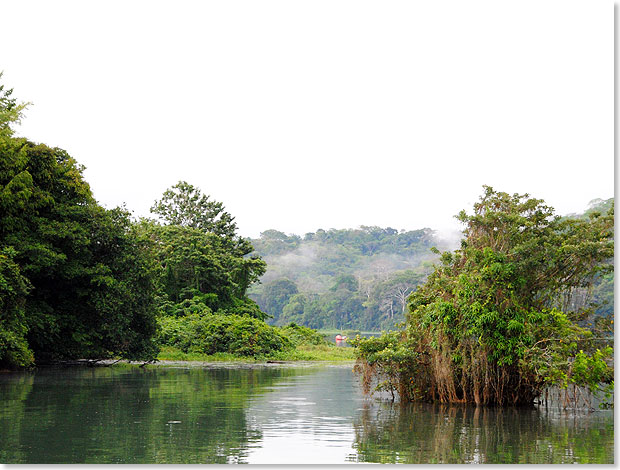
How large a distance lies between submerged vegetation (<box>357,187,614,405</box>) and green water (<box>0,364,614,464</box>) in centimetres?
76

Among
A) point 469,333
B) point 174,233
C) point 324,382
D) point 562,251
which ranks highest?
point 174,233

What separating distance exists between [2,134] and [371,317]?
62588 mm

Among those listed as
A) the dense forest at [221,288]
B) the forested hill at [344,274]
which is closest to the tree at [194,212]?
the dense forest at [221,288]

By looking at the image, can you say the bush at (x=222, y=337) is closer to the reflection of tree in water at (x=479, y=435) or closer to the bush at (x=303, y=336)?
the bush at (x=303, y=336)

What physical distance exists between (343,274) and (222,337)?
Answer: 6406 cm

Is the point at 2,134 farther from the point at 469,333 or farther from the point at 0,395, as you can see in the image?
the point at 469,333

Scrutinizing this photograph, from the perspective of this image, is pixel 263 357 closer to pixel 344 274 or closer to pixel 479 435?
pixel 479 435

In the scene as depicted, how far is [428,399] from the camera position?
56.2 ft

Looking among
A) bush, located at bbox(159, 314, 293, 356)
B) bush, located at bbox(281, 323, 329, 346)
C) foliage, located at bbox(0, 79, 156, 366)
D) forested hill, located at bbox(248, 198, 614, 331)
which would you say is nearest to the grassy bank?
bush, located at bbox(159, 314, 293, 356)

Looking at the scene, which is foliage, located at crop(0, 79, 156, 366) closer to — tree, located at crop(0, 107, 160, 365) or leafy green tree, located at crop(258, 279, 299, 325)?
tree, located at crop(0, 107, 160, 365)

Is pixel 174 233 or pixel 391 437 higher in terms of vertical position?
pixel 174 233

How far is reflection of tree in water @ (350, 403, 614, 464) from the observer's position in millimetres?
10680

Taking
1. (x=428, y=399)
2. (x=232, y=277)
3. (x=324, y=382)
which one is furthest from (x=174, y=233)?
(x=428, y=399)

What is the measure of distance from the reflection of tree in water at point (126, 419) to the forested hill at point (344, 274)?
5531 centimetres
